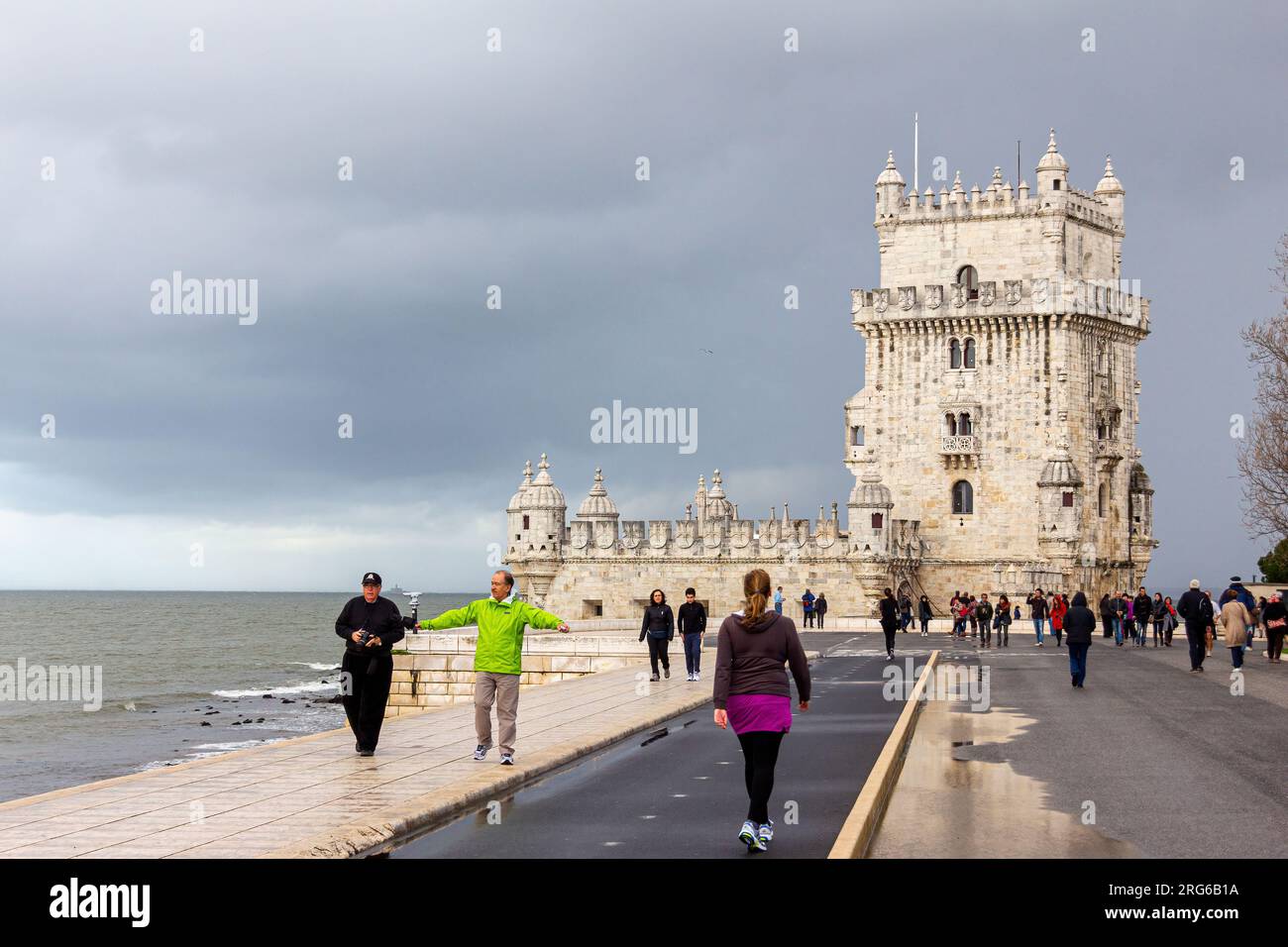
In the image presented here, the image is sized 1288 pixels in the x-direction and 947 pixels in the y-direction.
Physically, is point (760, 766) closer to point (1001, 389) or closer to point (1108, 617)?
point (1108, 617)

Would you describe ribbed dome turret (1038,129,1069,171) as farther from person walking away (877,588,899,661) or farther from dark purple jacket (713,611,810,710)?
dark purple jacket (713,611,810,710)

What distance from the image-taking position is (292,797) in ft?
42.3

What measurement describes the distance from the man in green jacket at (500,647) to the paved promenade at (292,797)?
45cm

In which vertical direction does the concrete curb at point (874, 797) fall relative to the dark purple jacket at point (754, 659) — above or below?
below

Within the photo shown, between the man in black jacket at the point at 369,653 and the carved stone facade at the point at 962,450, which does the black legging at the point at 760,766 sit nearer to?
the man in black jacket at the point at 369,653

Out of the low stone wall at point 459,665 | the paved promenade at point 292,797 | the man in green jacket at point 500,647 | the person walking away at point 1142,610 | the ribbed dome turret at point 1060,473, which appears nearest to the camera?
the paved promenade at point 292,797

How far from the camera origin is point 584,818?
12391 mm

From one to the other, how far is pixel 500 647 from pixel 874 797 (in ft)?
14.9

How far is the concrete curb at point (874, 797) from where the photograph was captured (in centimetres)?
1054

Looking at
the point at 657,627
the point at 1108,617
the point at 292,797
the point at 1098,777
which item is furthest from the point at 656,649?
the point at 1108,617

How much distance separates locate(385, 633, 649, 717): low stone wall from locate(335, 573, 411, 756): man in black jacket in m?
16.8

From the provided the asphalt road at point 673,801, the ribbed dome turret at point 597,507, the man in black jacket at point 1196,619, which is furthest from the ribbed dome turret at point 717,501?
the asphalt road at point 673,801

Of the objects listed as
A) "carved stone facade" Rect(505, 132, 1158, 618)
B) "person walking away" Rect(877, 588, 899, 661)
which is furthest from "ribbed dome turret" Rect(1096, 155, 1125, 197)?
"person walking away" Rect(877, 588, 899, 661)
